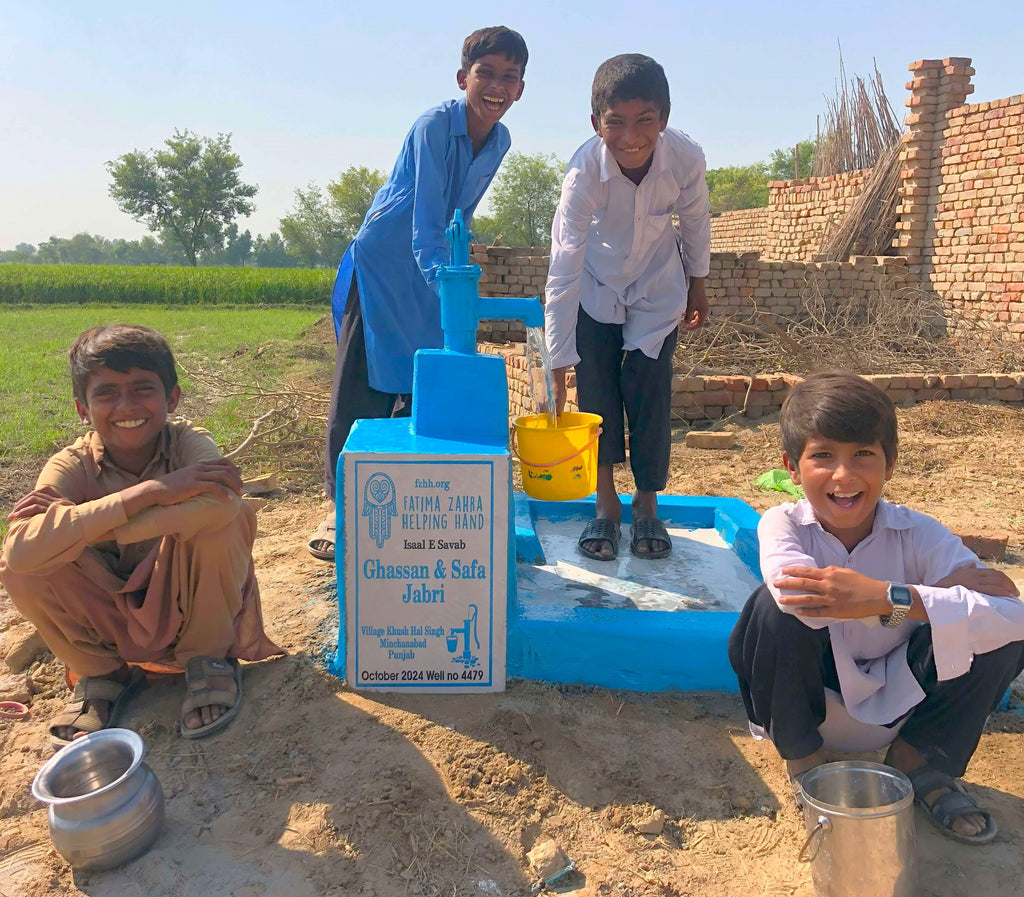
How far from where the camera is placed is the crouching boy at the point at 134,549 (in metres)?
1.88

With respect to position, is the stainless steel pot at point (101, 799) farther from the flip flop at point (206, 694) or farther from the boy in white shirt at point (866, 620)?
the boy in white shirt at point (866, 620)

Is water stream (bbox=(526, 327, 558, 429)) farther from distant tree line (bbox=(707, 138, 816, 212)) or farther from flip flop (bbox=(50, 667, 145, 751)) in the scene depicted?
distant tree line (bbox=(707, 138, 816, 212))

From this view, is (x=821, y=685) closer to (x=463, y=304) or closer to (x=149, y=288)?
(x=463, y=304)

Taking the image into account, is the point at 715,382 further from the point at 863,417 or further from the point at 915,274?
the point at 915,274

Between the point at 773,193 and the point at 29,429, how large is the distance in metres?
10.5

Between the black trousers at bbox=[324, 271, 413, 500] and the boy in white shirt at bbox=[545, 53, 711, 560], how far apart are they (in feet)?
2.32

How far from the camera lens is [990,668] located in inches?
62.4

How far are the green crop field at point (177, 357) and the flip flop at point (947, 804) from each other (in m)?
4.94

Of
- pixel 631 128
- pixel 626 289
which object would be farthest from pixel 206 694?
pixel 631 128

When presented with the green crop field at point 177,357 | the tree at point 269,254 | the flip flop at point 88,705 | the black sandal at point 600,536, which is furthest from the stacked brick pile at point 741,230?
the tree at point 269,254

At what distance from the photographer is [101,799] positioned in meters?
1.53

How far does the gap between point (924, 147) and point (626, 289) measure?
834cm

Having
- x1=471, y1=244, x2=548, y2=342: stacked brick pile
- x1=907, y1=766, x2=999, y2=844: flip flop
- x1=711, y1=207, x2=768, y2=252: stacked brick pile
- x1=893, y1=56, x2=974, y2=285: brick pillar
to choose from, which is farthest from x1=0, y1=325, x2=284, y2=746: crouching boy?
x1=711, y1=207, x2=768, y2=252: stacked brick pile

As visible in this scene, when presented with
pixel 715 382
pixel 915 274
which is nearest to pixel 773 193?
pixel 915 274
